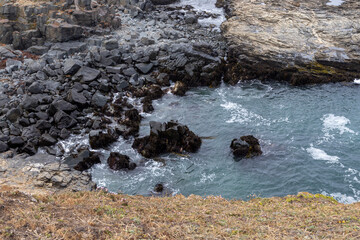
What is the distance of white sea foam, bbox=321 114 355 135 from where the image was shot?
89.8ft

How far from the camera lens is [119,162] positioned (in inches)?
925

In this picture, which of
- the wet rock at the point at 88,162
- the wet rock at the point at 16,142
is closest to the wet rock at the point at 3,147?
the wet rock at the point at 16,142

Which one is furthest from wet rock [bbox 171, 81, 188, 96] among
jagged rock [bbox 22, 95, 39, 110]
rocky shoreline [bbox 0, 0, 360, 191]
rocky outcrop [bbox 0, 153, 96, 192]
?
rocky outcrop [bbox 0, 153, 96, 192]

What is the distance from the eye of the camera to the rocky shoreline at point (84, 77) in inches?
953

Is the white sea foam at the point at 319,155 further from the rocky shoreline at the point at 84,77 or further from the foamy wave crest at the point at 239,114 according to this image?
the rocky shoreline at the point at 84,77

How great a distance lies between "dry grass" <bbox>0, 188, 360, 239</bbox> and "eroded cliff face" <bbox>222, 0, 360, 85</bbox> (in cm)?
2351

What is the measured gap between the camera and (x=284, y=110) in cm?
3058

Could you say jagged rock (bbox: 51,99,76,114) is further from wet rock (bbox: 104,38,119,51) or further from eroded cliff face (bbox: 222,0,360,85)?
eroded cliff face (bbox: 222,0,360,85)

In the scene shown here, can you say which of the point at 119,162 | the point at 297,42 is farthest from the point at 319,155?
the point at 297,42

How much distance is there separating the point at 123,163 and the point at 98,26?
A: 27259 millimetres

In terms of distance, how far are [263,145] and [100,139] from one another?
13537 millimetres

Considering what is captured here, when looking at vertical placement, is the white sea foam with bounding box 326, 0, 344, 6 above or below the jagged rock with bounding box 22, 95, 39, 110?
above

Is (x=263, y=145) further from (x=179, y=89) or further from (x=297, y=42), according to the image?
(x=297, y=42)

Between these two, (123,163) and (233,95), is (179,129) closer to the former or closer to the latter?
(123,163)
